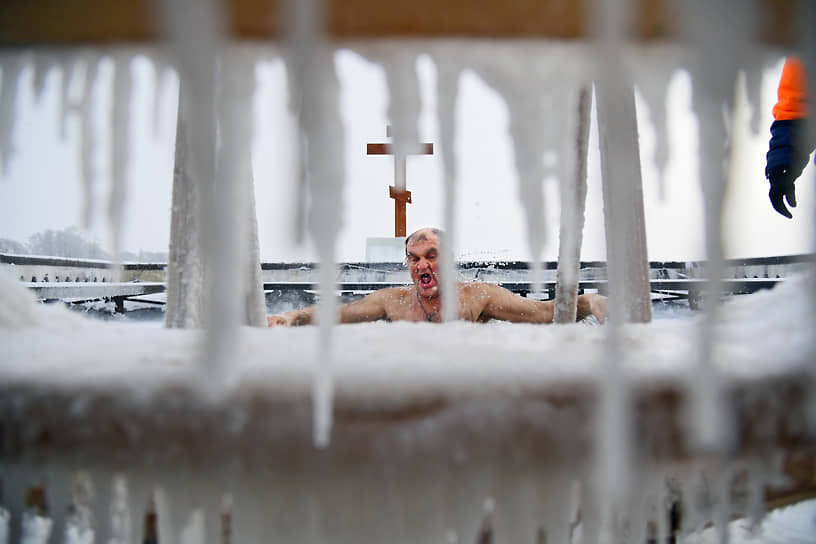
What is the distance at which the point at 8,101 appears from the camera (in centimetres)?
64

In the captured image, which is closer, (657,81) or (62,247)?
(657,81)

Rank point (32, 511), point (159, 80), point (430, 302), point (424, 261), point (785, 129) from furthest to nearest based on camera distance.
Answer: point (430, 302)
point (424, 261)
point (785, 129)
point (159, 80)
point (32, 511)

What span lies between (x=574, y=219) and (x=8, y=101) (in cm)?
120

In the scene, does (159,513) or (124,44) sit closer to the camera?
(159,513)

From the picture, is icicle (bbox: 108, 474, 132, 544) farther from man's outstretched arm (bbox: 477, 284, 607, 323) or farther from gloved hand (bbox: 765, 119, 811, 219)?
man's outstretched arm (bbox: 477, 284, 607, 323)

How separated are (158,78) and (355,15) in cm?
38

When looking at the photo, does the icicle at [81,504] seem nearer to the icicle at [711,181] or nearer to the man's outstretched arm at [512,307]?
the icicle at [711,181]

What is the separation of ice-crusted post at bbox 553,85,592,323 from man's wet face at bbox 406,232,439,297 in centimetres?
185

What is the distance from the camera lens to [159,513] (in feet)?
1.57

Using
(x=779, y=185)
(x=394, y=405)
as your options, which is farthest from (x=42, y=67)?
(x=779, y=185)

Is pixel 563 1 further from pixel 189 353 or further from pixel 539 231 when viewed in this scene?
pixel 189 353

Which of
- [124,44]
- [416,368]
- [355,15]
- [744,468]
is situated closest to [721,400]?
[744,468]

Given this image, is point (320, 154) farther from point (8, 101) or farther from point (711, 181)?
point (8, 101)

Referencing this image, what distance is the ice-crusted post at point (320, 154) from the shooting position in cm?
39
